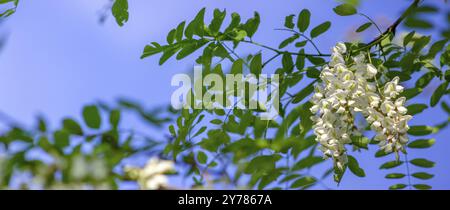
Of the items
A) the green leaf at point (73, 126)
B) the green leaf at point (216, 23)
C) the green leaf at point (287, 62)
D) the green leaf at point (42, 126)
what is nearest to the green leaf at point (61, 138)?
the green leaf at point (42, 126)

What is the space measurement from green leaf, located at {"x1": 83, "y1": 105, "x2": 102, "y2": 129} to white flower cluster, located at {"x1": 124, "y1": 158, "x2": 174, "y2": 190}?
0.11 metres

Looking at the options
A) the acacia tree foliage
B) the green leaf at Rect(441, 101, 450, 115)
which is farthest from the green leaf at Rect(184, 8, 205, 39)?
the green leaf at Rect(441, 101, 450, 115)

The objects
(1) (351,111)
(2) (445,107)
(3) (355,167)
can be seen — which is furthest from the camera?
(2) (445,107)

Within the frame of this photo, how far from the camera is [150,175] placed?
1.05 meters

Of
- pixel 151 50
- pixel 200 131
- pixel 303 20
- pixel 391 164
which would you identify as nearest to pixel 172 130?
pixel 200 131

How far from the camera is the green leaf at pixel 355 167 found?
1.26 meters

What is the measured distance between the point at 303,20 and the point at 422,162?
1.53 feet

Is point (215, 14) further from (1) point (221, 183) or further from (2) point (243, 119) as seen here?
(1) point (221, 183)

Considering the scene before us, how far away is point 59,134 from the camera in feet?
2.93

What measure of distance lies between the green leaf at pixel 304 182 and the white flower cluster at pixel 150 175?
0.41m

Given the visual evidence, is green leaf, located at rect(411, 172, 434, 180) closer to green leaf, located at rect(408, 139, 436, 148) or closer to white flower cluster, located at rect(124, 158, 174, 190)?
green leaf, located at rect(408, 139, 436, 148)

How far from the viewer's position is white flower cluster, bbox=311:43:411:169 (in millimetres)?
1119

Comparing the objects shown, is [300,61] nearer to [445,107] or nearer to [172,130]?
[172,130]

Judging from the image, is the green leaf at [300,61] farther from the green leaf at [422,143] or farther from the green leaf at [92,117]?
the green leaf at [92,117]
